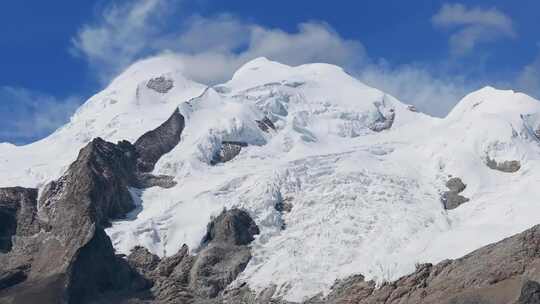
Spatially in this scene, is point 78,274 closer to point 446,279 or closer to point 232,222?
point 232,222

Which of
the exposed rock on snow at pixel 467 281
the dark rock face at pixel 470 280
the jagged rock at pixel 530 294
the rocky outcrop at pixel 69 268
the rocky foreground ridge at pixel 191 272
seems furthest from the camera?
the rocky outcrop at pixel 69 268

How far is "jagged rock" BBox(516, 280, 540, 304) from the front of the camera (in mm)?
137000

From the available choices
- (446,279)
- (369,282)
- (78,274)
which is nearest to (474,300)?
(446,279)

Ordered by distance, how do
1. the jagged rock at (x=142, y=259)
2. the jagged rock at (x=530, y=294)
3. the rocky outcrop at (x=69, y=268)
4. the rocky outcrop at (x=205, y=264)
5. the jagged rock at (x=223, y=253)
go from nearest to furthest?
1. the jagged rock at (x=530, y=294)
2. the rocky outcrop at (x=205, y=264)
3. the rocky outcrop at (x=69, y=268)
4. the jagged rock at (x=223, y=253)
5. the jagged rock at (x=142, y=259)

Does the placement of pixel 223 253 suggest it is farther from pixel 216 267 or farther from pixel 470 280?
pixel 470 280

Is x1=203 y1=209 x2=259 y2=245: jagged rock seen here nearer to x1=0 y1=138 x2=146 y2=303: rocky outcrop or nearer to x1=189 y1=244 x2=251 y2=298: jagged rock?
x1=189 y1=244 x2=251 y2=298: jagged rock

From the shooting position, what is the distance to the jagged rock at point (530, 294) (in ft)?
449

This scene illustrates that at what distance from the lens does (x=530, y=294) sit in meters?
138

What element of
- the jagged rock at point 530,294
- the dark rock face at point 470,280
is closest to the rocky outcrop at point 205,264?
the dark rock face at point 470,280

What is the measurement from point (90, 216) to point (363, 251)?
4834 centimetres

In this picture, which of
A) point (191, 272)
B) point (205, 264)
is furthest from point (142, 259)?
point (205, 264)

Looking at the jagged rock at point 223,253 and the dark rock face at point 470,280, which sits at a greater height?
the jagged rock at point 223,253

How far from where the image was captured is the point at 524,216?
17612 centimetres

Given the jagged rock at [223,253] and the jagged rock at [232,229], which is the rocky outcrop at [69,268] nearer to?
the jagged rock at [223,253]
